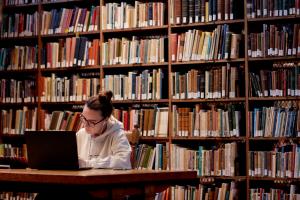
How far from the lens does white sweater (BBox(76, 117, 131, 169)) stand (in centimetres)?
406

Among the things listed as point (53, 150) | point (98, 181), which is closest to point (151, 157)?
point (53, 150)

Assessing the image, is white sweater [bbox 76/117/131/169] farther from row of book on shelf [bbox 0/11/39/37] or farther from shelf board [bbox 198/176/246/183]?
row of book on shelf [bbox 0/11/39/37]

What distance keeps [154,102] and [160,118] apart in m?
0.18

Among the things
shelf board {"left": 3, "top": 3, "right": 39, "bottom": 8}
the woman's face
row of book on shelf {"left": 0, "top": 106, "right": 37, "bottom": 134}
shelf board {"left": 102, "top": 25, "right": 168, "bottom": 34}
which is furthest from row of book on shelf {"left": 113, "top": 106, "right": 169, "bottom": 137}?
shelf board {"left": 3, "top": 3, "right": 39, "bottom": 8}

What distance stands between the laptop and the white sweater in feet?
1.46

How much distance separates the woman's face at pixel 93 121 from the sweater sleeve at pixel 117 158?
0.13 m

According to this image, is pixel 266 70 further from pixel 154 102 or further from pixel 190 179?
pixel 190 179

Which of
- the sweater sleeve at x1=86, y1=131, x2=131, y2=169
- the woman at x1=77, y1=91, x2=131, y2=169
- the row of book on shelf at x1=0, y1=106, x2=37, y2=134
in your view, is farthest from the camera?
the row of book on shelf at x1=0, y1=106, x2=37, y2=134

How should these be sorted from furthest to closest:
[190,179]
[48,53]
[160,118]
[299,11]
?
[48,53], [160,118], [299,11], [190,179]

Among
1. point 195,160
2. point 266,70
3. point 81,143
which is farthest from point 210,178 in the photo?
point 81,143

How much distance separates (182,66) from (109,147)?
177 cm

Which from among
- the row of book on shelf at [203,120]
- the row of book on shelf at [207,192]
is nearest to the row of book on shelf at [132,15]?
the row of book on shelf at [203,120]

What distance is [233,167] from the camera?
5.36 meters

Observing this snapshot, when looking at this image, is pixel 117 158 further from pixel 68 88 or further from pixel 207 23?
pixel 68 88
